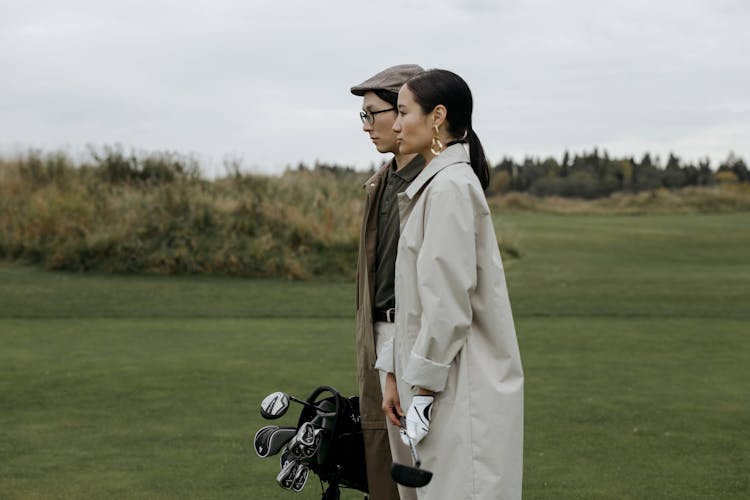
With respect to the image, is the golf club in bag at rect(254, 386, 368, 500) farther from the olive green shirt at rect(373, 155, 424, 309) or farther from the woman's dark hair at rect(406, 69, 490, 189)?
the woman's dark hair at rect(406, 69, 490, 189)

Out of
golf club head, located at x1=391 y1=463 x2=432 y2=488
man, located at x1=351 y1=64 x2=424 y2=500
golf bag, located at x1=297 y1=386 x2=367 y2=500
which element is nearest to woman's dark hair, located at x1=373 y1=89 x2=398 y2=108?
man, located at x1=351 y1=64 x2=424 y2=500

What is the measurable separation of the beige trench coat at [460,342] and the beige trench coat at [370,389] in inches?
21.5

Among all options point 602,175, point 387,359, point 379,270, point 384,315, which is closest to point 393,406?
point 387,359

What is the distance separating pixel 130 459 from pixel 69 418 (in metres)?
1.31

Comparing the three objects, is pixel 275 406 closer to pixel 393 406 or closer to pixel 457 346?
pixel 393 406

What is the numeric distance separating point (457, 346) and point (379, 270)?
890mm

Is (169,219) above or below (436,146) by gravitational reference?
below

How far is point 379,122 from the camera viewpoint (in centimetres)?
418

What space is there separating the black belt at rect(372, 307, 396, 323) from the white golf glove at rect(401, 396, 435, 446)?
0.74 metres

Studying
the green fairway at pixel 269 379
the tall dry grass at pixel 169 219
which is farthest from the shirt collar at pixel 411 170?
the tall dry grass at pixel 169 219

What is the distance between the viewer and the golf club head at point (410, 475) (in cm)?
319

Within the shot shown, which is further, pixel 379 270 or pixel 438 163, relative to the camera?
pixel 379 270

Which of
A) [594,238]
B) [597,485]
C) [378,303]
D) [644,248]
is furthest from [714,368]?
[594,238]

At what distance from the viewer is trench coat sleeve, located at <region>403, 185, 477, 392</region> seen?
3.24 metres
